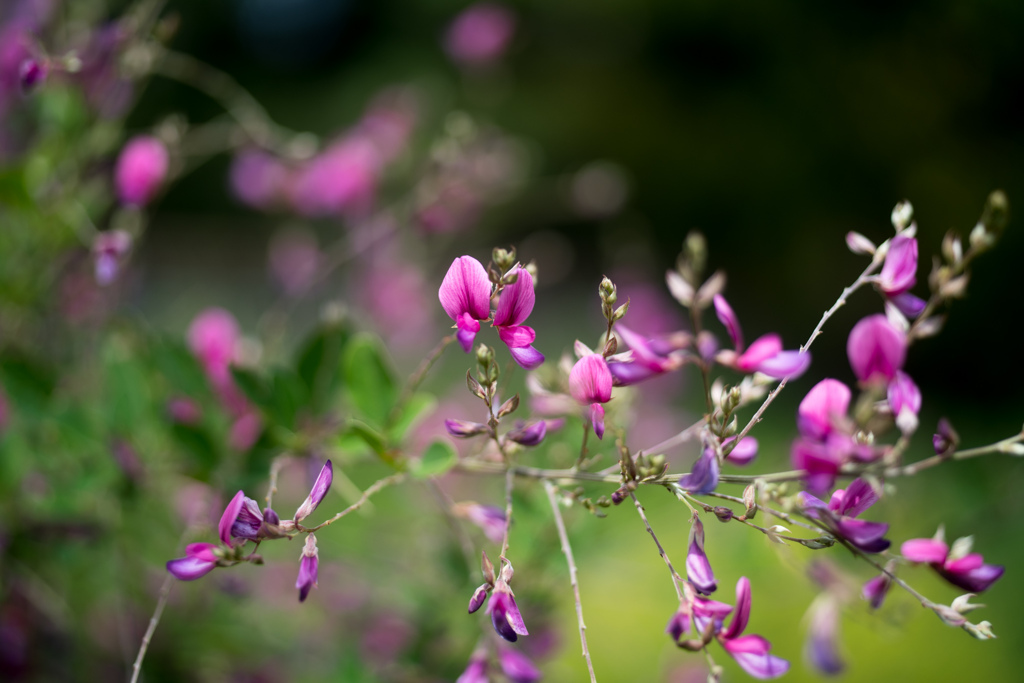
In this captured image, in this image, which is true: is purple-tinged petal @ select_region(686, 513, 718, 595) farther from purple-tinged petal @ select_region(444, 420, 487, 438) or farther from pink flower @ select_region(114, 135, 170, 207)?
pink flower @ select_region(114, 135, 170, 207)

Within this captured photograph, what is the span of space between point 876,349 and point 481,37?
1.51 m

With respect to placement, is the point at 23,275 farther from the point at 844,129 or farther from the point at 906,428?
the point at 844,129

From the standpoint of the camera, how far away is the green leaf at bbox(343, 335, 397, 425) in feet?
2.25

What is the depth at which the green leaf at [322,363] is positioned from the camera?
0.77 meters

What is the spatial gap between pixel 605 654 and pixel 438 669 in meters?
0.87

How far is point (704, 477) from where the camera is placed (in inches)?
17.7

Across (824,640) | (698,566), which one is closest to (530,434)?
(698,566)

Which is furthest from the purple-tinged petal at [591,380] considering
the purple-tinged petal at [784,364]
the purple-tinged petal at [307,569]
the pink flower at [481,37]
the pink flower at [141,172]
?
the pink flower at [481,37]

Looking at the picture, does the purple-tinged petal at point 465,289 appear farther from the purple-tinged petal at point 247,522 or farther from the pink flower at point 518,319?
the purple-tinged petal at point 247,522

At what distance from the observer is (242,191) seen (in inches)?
57.5

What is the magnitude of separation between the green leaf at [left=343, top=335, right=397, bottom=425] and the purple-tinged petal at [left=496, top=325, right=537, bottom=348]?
0.21m

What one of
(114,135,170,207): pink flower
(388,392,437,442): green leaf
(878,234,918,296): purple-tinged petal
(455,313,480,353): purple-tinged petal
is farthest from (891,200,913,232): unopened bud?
(114,135,170,207): pink flower

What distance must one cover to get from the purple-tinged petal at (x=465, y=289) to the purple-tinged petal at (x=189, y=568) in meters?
0.25

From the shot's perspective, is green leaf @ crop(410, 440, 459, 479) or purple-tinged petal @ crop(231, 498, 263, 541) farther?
green leaf @ crop(410, 440, 459, 479)
